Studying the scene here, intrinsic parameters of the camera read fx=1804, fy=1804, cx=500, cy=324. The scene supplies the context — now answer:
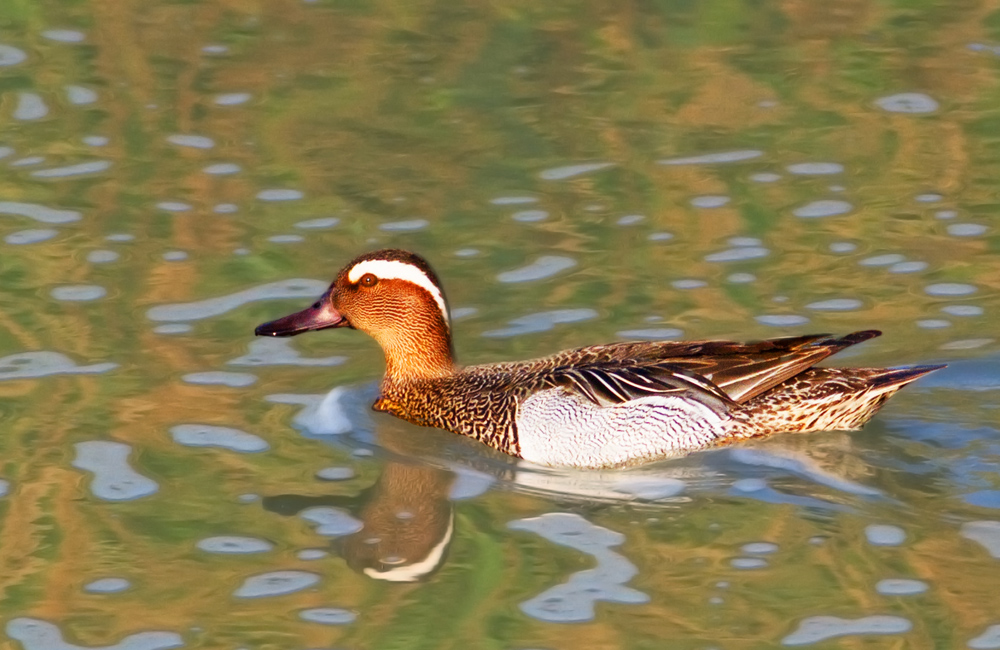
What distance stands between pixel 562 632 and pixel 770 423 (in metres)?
2.35

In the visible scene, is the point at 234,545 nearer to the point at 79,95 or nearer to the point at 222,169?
the point at 222,169

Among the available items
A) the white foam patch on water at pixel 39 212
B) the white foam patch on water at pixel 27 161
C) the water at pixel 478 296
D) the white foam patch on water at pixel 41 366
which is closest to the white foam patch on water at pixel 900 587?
the water at pixel 478 296

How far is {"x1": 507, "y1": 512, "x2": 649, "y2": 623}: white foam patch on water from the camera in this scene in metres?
6.51

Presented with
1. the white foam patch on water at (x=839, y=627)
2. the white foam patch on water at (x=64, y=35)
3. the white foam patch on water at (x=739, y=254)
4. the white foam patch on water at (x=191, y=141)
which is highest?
the white foam patch on water at (x=64, y=35)

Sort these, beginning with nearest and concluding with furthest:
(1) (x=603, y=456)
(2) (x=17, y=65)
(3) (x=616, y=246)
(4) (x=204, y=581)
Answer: (4) (x=204, y=581) → (1) (x=603, y=456) → (3) (x=616, y=246) → (2) (x=17, y=65)

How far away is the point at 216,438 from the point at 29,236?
2.81 meters

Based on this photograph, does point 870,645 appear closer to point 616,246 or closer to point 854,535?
point 854,535

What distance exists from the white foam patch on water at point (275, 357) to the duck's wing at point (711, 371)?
4.92 feet

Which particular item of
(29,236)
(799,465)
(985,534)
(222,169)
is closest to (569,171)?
(222,169)

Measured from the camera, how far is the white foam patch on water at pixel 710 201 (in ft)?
34.9

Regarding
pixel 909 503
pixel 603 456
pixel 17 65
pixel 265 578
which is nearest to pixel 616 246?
pixel 603 456

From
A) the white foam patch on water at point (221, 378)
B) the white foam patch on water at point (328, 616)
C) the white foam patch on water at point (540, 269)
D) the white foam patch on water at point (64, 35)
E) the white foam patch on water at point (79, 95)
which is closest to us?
the white foam patch on water at point (328, 616)

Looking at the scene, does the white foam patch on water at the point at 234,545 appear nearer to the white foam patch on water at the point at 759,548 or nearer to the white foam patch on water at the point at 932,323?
the white foam patch on water at the point at 759,548

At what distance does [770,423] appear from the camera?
27.5ft
